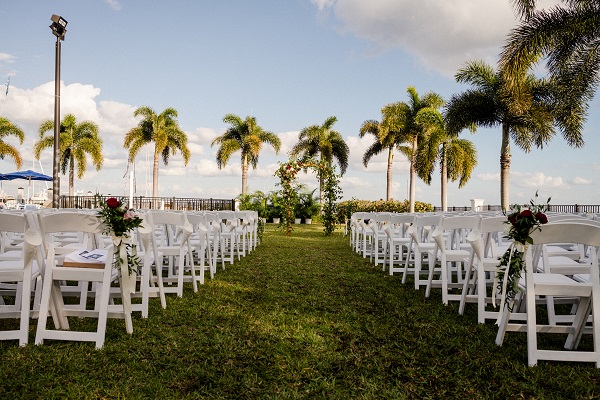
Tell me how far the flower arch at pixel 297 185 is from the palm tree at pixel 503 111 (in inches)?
314

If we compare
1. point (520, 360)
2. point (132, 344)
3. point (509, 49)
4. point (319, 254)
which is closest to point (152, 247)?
point (132, 344)

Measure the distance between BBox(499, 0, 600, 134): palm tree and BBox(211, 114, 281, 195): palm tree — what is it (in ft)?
62.2

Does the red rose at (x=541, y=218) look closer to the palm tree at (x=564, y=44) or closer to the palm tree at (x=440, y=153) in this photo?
the palm tree at (x=564, y=44)

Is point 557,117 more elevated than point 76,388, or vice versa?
point 557,117

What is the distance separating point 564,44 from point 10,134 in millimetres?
30976

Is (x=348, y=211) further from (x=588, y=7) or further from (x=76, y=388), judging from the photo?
(x=76, y=388)

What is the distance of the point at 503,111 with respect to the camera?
22.9 m

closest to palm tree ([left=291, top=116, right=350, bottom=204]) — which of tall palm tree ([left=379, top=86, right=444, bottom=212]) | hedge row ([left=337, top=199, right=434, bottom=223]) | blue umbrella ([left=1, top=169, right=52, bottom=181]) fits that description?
tall palm tree ([left=379, top=86, right=444, bottom=212])

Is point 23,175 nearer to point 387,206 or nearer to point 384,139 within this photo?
point 387,206

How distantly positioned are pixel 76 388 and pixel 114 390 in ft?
0.80

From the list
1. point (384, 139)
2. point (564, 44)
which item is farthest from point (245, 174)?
point (564, 44)

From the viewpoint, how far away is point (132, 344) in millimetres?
3832

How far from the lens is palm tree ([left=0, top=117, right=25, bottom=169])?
29.2m

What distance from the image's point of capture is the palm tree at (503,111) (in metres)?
21.5
